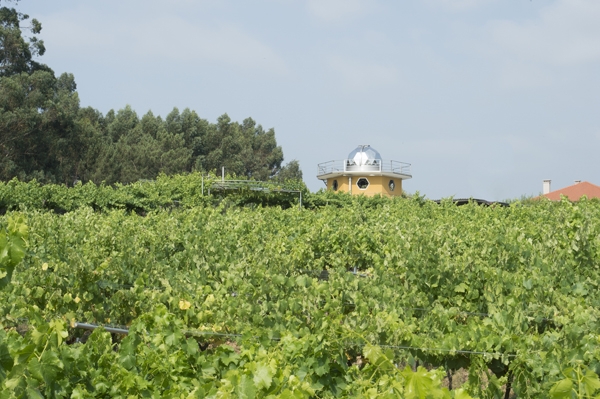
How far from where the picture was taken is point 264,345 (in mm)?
4438

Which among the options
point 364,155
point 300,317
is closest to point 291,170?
point 364,155

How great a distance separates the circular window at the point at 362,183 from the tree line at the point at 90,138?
743 cm

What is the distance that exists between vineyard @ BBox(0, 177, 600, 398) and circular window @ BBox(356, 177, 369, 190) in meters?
30.3

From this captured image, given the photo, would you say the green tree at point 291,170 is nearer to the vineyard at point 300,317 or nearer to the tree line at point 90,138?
the tree line at point 90,138

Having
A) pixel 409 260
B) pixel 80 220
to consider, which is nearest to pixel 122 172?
pixel 80 220

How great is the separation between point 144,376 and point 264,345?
0.81 meters

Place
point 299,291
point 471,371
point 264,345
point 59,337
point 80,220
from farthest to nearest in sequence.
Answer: point 80,220 → point 299,291 → point 471,371 → point 264,345 → point 59,337

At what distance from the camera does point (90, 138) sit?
39.7 m

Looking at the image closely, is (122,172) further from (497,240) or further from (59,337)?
(59,337)

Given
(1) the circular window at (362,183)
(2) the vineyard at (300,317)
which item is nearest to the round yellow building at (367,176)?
(1) the circular window at (362,183)

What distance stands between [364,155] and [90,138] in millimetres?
16644

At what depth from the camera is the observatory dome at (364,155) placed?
4144 centimetres

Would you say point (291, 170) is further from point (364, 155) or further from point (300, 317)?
point (300, 317)

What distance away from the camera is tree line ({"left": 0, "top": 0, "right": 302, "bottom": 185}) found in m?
33.8
